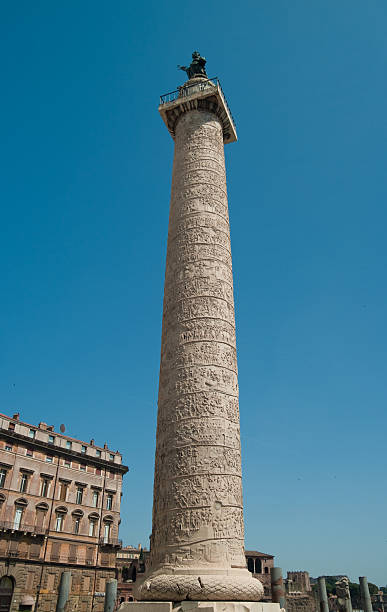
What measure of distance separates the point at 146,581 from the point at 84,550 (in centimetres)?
2491

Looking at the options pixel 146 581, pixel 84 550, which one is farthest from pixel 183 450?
pixel 84 550

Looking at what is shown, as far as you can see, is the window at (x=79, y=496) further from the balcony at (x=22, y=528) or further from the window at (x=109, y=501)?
the balcony at (x=22, y=528)

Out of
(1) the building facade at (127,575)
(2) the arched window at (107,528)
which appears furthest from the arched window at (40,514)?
(1) the building facade at (127,575)

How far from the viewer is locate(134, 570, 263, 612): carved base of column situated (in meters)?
6.51

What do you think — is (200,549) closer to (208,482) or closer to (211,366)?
(208,482)

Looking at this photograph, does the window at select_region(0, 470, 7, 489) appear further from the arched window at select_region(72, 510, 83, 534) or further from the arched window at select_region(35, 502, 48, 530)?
the arched window at select_region(72, 510, 83, 534)

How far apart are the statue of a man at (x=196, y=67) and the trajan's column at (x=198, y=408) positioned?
2.93 m

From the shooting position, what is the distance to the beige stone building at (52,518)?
25312 millimetres

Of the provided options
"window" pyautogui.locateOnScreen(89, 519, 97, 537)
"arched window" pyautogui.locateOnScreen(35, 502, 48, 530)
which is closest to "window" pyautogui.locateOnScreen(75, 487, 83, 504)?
"window" pyautogui.locateOnScreen(89, 519, 97, 537)

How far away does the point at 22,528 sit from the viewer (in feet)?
85.0

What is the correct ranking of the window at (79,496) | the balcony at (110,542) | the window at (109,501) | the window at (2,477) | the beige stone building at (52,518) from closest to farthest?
1. the beige stone building at (52,518)
2. the window at (2,477)
3. the window at (79,496)
4. the balcony at (110,542)
5. the window at (109,501)

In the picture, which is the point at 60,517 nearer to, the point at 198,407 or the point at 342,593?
the point at 342,593

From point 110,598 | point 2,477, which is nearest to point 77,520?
point 2,477

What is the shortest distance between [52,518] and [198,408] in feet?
78.1
